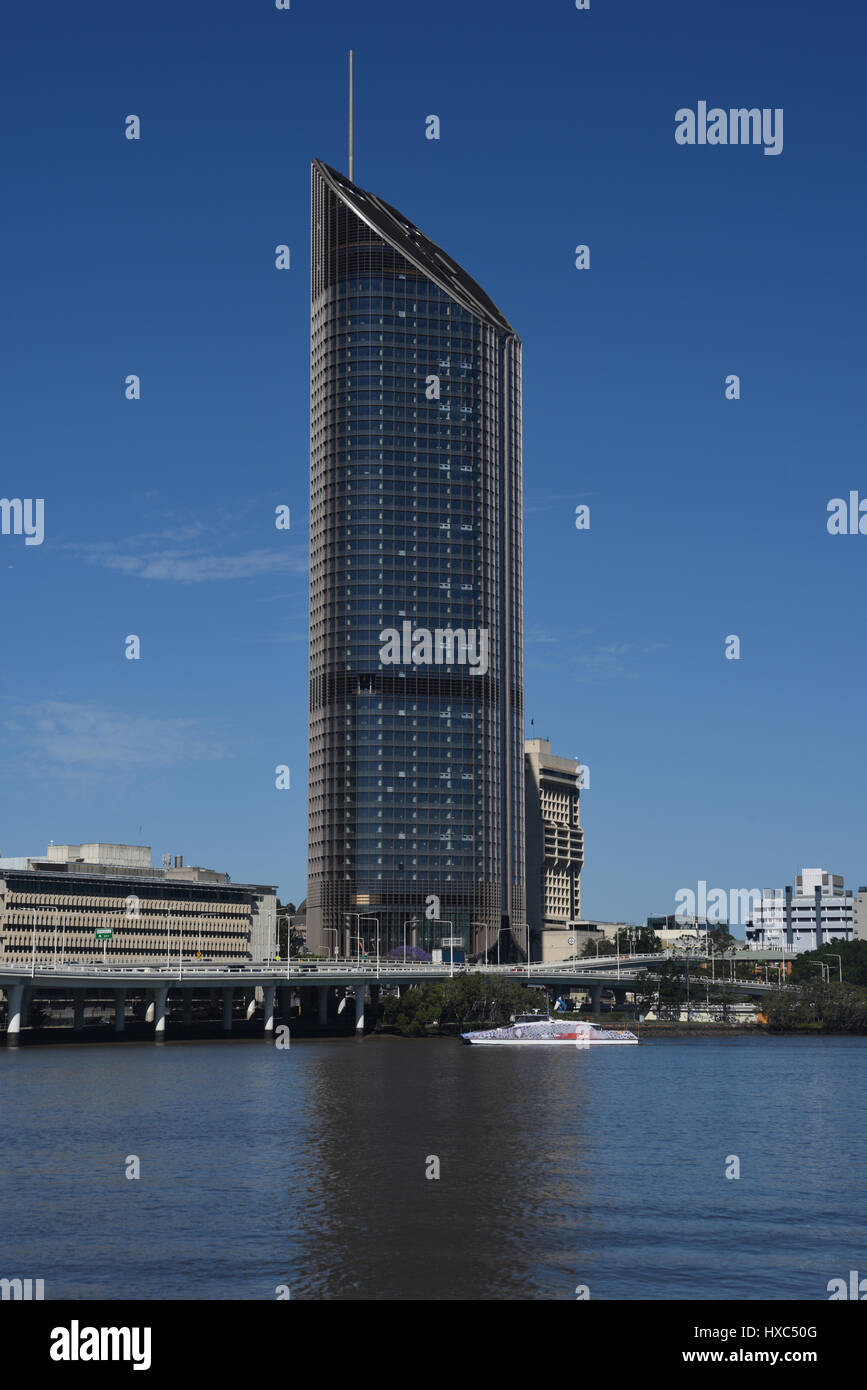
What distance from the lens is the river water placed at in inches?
2456

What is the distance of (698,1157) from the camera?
3893 inches

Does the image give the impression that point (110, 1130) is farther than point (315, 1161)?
Yes

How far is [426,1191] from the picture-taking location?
83188 mm

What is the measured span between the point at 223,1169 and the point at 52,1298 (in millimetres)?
33468

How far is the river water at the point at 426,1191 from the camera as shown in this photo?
6238 centimetres
